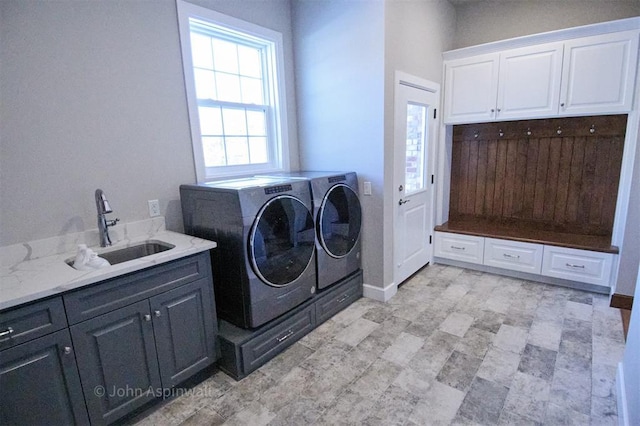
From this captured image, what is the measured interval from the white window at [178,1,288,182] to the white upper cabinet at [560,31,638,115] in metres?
2.58

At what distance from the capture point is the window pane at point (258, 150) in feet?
9.77

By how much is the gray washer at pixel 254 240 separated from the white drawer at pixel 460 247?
1.95 m

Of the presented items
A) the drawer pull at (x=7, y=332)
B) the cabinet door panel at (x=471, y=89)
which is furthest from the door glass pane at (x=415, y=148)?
the drawer pull at (x=7, y=332)

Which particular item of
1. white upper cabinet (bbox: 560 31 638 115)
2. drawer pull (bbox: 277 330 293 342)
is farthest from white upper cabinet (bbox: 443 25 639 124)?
drawer pull (bbox: 277 330 293 342)

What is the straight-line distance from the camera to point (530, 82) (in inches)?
123

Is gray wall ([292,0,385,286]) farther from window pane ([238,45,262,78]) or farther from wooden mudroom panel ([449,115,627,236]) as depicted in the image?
wooden mudroom panel ([449,115,627,236])

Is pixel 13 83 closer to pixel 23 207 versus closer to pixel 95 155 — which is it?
pixel 95 155

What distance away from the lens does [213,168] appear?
2.67m

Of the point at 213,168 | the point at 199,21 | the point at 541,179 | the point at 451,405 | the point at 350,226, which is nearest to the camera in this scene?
the point at 451,405

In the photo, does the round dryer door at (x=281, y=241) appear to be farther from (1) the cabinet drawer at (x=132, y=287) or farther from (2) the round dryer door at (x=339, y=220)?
(1) the cabinet drawer at (x=132, y=287)

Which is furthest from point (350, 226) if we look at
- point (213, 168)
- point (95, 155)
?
point (95, 155)

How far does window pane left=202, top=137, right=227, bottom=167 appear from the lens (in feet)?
8.63

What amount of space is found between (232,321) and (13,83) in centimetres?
175

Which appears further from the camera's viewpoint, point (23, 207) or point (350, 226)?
point (350, 226)
